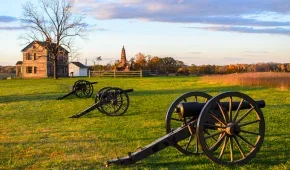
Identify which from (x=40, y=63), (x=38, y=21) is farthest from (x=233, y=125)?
(x=40, y=63)

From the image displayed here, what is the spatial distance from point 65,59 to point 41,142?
64.1 meters

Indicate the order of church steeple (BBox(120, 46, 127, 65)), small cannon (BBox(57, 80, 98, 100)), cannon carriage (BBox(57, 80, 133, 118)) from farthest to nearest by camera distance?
church steeple (BBox(120, 46, 127, 65)) < small cannon (BBox(57, 80, 98, 100)) < cannon carriage (BBox(57, 80, 133, 118))

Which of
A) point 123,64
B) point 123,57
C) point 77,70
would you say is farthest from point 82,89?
point 77,70

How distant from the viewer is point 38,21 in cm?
5634

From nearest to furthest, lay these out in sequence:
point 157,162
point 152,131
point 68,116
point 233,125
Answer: point 233,125, point 157,162, point 152,131, point 68,116

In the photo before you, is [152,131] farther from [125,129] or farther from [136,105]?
[136,105]

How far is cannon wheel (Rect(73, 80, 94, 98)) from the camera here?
2088cm

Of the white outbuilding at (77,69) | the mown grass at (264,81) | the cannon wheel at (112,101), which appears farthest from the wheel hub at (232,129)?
the white outbuilding at (77,69)

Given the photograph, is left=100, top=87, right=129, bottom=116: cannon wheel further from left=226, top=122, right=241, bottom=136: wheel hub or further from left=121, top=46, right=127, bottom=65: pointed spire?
left=121, top=46, right=127, bottom=65: pointed spire

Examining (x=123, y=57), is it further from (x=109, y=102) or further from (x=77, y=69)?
(x=109, y=102)

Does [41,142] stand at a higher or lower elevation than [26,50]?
lower

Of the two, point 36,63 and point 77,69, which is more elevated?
point 36,63

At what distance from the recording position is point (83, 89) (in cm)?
2109

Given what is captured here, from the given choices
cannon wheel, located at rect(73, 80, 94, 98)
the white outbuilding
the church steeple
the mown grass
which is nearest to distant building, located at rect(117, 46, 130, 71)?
the church steeple
